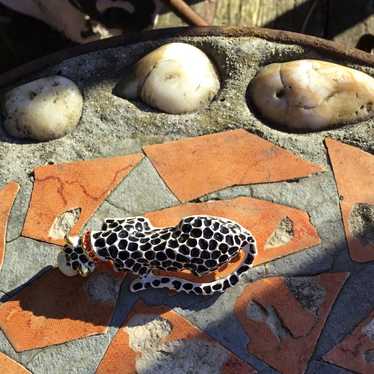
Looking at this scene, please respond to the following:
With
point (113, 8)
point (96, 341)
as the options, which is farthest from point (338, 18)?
point (96, 341)

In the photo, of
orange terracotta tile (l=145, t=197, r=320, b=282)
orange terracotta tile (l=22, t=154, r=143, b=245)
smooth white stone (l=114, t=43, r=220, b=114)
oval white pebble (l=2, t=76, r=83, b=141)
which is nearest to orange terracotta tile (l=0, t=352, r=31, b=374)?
orange terracotta tile (l=22, t=154, r=143, b=245)

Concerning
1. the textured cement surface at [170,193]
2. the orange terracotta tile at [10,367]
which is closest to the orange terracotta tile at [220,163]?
the textured cement surface at [170,193]

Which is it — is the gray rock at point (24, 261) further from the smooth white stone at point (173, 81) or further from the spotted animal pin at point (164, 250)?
the smooth white stone at point (173, 81)

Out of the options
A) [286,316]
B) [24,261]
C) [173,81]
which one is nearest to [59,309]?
[24,261]

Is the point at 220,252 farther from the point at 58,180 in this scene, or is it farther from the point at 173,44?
the point at 173,44

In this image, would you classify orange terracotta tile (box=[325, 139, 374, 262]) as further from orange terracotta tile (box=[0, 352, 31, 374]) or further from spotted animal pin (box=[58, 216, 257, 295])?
orange terracotta tile (box=[0, 352, 31, 374])

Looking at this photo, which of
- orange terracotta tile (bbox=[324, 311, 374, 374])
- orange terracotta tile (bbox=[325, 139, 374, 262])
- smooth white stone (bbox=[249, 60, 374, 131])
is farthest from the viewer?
smooth white stone (bbox=[249, 60, 374, 131])
